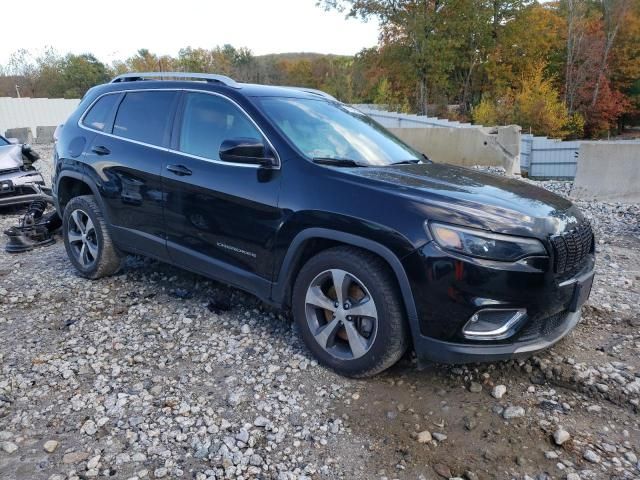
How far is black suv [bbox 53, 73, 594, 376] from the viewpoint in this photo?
103 inches

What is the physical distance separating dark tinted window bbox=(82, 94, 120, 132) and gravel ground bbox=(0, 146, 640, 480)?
5.96 ft

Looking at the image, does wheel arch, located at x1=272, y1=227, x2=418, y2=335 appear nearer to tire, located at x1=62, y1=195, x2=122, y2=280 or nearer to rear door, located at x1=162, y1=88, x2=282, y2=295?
rear door, located at x1=162, y1=88, x2=282, y2=295

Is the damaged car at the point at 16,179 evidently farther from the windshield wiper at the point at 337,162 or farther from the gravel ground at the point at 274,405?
the windshield wiper at the point at 337,162

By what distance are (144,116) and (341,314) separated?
2594 mm

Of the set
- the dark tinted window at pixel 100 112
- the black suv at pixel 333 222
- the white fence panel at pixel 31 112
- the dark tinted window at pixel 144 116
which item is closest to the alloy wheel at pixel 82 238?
the black suv at pixel 333 222

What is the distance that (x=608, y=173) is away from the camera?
8516 mm

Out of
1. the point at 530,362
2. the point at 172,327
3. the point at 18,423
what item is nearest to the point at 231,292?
the point at 172,327

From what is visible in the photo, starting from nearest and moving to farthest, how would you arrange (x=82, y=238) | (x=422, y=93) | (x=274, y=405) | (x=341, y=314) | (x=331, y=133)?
1. (x=274, y=405)
2. (x=341, y=314)
3. (x=331, y=133)
4. (x=82, y=238)
5. (x=422, y=93)

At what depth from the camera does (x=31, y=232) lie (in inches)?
243

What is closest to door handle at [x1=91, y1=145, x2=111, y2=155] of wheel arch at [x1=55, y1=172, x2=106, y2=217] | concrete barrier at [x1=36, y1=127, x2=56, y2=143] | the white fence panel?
wheel arch at [x1=55, y1=172, x2=106, y2=217]

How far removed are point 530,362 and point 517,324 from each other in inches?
27.4

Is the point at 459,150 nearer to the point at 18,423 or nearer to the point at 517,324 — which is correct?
the point at 517,324

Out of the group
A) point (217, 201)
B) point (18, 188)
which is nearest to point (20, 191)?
point (18, 188)

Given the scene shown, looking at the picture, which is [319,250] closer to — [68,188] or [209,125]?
[209,125]
